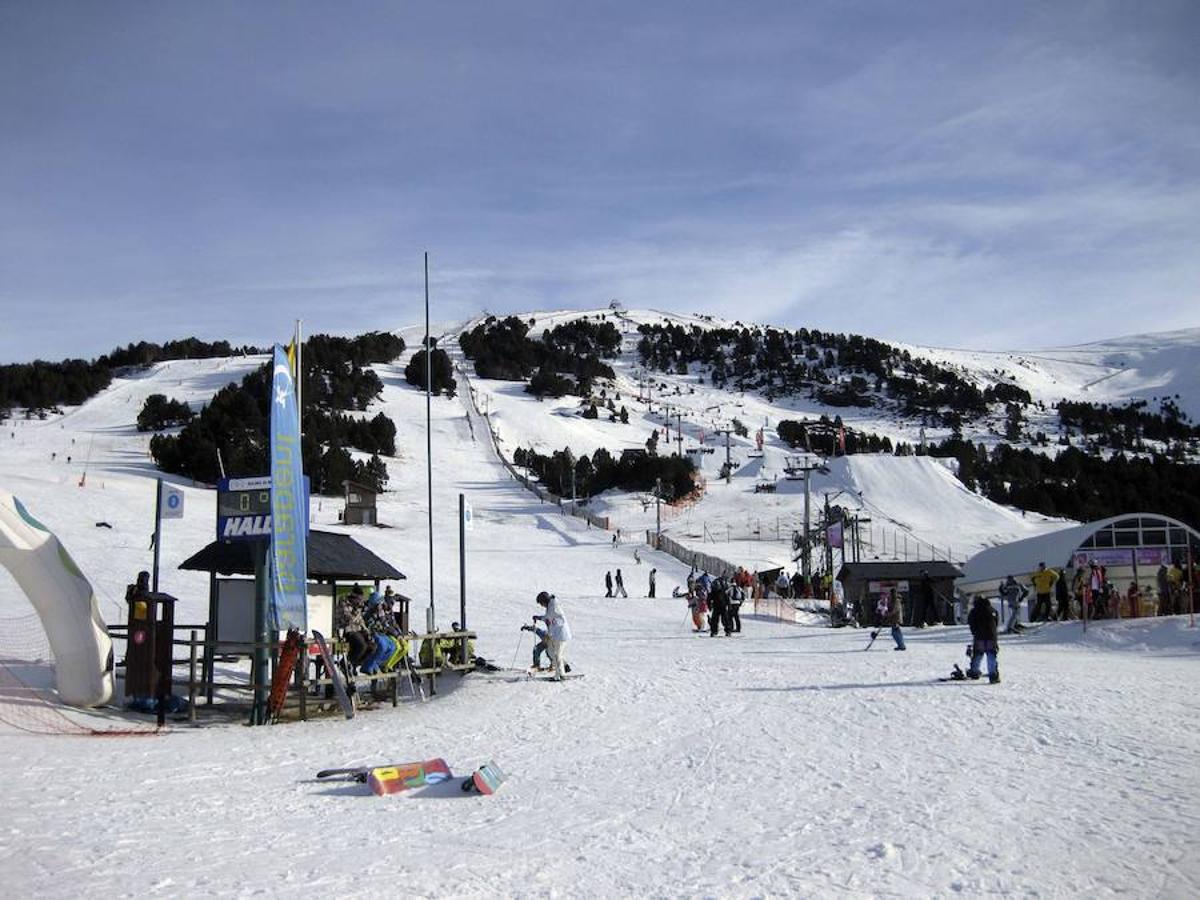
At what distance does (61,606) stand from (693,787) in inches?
312

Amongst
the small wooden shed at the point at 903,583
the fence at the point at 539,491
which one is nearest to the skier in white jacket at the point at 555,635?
the small wooden shed at the point at 903,583

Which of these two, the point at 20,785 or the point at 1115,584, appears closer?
the point at 20,785

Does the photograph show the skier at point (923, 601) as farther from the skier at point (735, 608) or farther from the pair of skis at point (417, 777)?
the pair of skis at point (417, 777)

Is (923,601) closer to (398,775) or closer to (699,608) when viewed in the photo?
(699,608)

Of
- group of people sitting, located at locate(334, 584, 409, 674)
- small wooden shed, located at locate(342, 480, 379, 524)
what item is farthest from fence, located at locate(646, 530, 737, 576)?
group of people sitting, located at locate(334, 584, 409, 674)

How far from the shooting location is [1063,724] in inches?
402

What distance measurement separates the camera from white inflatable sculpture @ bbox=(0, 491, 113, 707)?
1195cm

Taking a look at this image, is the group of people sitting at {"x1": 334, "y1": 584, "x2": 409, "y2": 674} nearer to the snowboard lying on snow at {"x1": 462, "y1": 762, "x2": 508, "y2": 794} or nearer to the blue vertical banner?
the blue vertical banner

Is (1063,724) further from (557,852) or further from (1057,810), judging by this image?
(557,852)

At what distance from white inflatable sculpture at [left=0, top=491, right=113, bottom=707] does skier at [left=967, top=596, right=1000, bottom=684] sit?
10564 millimetres

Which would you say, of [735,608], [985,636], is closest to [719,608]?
[735,608]

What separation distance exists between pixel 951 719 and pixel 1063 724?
1.07 m

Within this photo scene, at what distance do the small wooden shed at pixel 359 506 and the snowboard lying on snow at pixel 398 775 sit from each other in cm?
3642

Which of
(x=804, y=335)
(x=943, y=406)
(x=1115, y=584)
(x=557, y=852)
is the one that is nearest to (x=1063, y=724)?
(x=557, y=852)
